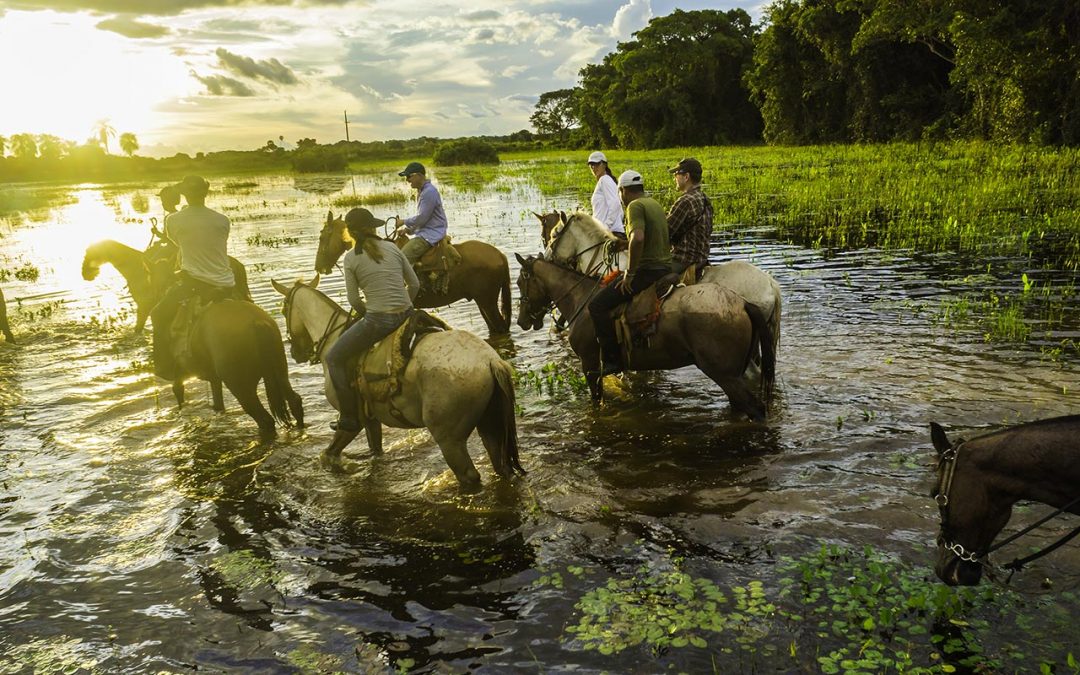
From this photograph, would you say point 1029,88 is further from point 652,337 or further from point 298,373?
point 298,373

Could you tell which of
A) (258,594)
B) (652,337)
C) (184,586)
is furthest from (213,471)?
(652,337)

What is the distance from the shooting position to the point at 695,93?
74562mm

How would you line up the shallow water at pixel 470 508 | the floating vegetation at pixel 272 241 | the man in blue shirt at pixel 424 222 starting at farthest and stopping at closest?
the floating vegetation at pixel 272 241 < the man in blue shirt at pixel 424 222 < the shallow water at pixel 470 508

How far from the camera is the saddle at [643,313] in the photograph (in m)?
8.12

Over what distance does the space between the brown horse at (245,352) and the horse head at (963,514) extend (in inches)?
285

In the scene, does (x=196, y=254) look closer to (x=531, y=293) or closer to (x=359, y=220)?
(x=359, y=220)

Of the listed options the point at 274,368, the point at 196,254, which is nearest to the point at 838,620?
the point at 274,368

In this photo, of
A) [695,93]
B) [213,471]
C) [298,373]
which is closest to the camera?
[213,471]

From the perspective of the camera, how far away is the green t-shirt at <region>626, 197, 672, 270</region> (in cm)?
781

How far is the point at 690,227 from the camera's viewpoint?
850cm

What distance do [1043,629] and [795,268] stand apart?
461 inches

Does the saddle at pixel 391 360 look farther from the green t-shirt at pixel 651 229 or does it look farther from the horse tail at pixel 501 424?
the green t-shirt at pixel 651 229

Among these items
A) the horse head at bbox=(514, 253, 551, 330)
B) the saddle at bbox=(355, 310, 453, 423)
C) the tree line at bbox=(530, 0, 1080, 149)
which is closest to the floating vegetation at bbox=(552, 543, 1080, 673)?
the saddle at bbox=(355, 310, 453, 423)

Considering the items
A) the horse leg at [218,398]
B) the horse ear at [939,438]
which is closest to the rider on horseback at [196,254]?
the horse leg at [218,398]
